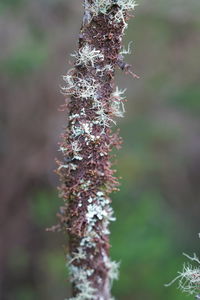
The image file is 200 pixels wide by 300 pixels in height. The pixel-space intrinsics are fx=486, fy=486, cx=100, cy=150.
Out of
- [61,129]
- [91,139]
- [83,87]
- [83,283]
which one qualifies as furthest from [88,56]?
[61,129]

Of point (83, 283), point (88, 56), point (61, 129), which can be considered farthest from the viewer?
point (61, 129)

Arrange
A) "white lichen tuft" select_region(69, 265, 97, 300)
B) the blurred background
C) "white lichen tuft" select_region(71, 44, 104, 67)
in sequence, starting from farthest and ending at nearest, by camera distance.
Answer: the blurred background → "white lichen tuft" select_region(69, 265, 97, 300) → "white lichen tuft" select_region(71, 44, 104, 67)

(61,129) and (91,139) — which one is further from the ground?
(61,129)

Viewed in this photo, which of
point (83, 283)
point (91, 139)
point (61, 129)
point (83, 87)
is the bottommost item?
point (83, 283)

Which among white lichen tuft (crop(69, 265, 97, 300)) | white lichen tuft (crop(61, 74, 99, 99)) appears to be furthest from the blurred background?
white lichen tuft (crop(61, 74, 99, 99))

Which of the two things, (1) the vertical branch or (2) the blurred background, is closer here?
(1) the vertical branch

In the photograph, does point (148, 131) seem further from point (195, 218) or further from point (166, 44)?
point (195, 218)

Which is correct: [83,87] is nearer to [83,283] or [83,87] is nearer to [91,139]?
[91,139]

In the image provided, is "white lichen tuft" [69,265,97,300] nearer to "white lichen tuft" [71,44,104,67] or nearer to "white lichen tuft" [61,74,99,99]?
"white lichen tuft" [61,74,99,99]
